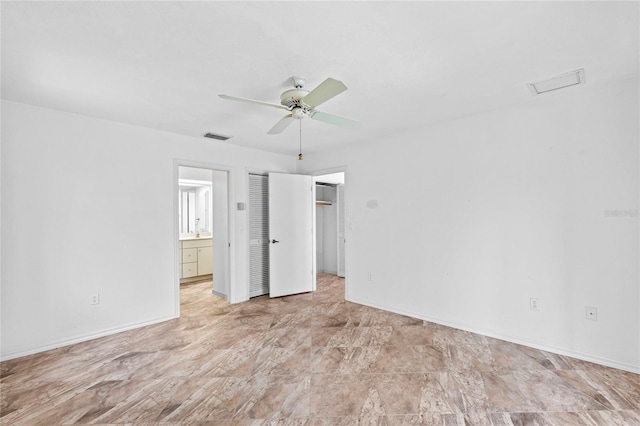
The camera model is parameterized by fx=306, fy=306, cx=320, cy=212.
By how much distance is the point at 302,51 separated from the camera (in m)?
2.08

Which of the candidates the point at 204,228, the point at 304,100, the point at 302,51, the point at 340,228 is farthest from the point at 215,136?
the point at 340,228

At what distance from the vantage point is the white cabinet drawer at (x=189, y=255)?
6.07m

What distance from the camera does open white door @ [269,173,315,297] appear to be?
5.01 metres

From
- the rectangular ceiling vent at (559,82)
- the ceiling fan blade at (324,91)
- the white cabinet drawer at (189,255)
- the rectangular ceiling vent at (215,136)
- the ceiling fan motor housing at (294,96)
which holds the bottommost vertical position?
the white cabinet drawer at (189,255)

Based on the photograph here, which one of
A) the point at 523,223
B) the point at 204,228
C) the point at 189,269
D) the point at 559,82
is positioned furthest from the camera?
the point at 204,228

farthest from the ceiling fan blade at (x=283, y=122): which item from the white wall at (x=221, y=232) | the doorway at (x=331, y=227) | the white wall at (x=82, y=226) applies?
the doorway at (x=331, y=227)

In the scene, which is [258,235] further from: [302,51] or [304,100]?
[302,51]

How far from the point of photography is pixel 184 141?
163 inches

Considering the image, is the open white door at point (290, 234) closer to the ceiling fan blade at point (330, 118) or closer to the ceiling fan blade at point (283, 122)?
the ceiling fan blade at point (283, 122)

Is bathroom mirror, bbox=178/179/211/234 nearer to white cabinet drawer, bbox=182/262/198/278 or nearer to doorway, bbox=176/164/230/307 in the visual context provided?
doorway, bbox=176/164/230/307

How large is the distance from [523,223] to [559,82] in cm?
132

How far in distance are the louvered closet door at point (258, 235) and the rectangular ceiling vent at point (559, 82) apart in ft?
12.5

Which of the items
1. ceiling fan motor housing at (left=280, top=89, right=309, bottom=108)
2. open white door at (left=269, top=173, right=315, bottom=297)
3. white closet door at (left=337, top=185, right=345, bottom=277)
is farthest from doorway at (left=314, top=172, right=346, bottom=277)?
ceiling fan motor housing at (left=280, top=89, right=309, bottom=108)

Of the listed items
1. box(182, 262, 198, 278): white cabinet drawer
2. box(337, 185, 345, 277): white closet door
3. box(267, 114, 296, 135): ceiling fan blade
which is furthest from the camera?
box(337, 185, 345, 277): white closet door
